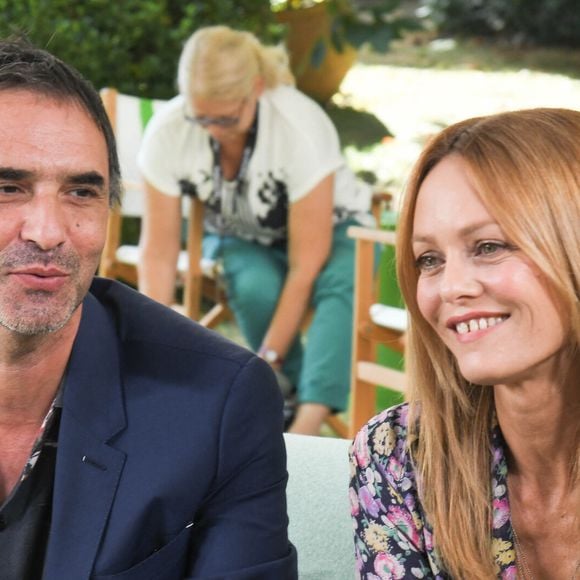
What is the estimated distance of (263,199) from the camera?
4.21 meters

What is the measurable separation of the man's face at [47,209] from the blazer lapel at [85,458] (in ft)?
0.41

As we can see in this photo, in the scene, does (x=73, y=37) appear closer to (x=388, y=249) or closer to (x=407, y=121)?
(x=388, y=249)

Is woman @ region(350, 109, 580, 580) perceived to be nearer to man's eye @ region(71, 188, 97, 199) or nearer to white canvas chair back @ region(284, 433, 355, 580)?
white canvas chair back @ region(284, 433, 355, 580)

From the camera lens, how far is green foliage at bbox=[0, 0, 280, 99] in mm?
5688

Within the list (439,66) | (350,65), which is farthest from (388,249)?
(439,66)

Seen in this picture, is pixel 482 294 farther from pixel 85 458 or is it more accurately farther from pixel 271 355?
pixel 271 355

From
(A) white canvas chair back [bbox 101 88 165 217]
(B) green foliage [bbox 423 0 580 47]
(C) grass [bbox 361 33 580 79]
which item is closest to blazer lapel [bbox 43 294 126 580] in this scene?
(A) white canvas chair back [bbox 101 88 165 217]

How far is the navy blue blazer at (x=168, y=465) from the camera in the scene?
66.4 inches

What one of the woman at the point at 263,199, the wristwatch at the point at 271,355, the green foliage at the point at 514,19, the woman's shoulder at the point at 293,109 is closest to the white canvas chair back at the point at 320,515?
the woman at the point at 263,199

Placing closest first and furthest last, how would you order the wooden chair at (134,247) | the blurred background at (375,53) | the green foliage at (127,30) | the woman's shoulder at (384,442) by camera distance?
the woman's shoulder at (384,442) → the wooden chair at (134,247) → the green foliage at (127,30) → the blurred background at (375,53)

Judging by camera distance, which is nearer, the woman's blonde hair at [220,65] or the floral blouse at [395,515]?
the floral blouse at [395,515]

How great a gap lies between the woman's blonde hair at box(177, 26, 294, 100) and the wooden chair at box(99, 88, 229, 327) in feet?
1.67

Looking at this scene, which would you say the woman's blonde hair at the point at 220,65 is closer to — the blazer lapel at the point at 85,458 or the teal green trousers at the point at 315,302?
the teal green trousers at the point at 315,302

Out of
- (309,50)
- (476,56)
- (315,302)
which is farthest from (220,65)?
(476,56)
